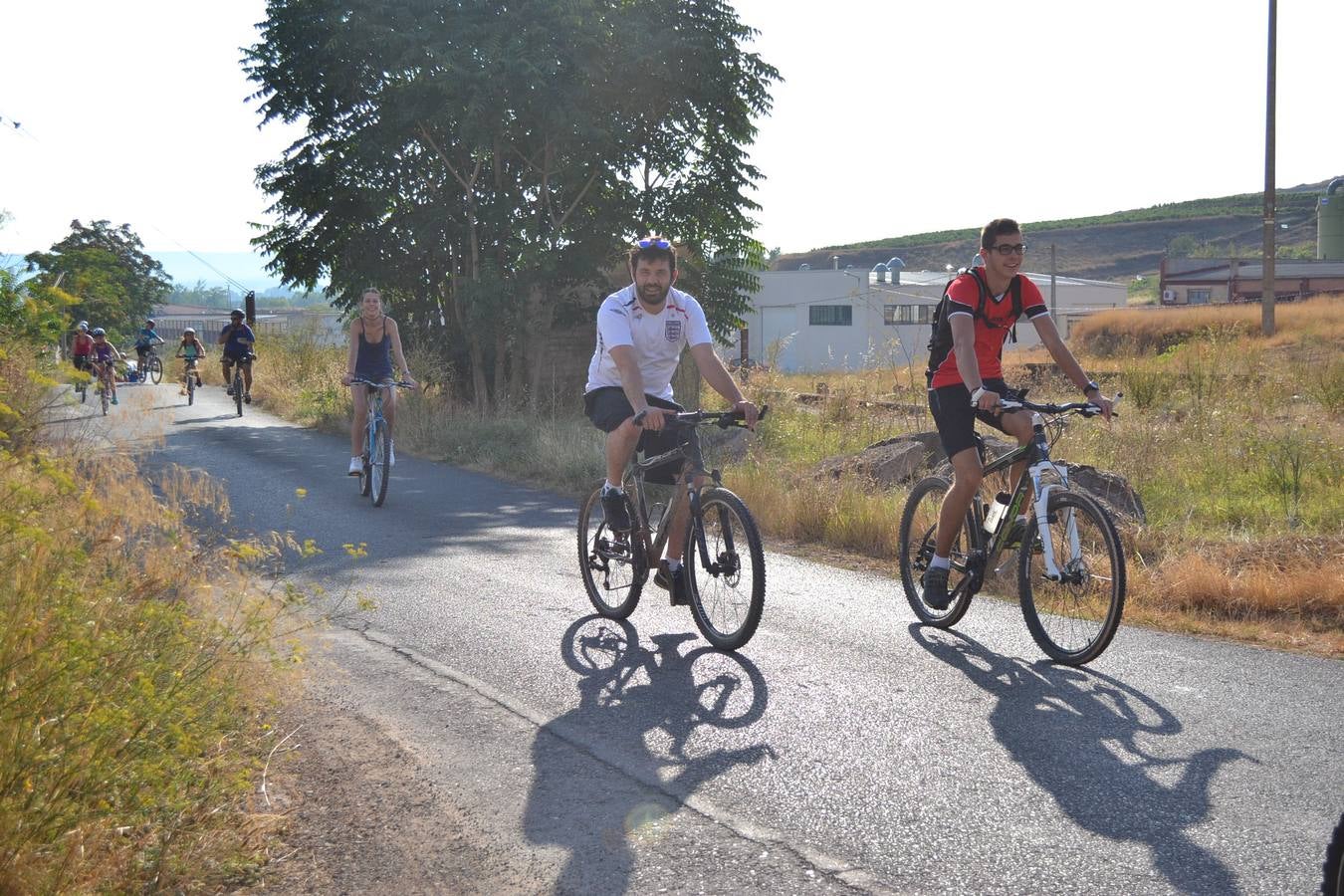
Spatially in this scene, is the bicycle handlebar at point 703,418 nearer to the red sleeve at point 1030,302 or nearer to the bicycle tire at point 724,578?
the bicycle tire at point 724,578

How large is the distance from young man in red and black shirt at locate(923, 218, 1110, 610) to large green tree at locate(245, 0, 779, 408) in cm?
1481

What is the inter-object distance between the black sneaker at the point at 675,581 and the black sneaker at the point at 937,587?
120cm

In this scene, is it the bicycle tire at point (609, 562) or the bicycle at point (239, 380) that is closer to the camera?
the bicycle tire at point (609, 562)

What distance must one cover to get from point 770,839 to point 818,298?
2758 inches

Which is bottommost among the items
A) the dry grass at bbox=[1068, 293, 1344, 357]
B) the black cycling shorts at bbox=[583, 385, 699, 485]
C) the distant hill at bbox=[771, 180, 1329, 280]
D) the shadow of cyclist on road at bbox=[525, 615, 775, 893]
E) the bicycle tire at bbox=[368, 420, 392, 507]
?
the shadow of cyclist on road at bbox=[525, 615, 775, 893]

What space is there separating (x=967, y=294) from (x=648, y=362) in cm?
158

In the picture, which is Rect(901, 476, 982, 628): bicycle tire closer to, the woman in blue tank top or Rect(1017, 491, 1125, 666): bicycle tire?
Rect(1017, 491, 1125, 666): bicycle tire

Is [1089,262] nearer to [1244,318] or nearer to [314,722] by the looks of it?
[1244,318]

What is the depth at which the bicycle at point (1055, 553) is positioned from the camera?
6.05 meters

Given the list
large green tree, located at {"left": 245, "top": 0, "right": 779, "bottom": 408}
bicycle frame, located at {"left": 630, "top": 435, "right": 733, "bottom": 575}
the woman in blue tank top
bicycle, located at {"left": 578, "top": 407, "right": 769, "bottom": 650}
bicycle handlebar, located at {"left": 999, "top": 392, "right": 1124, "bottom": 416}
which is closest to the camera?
bicycle handlebar, located at {"left": 999, "top": 392, "right": 1124, "bottom": 416}

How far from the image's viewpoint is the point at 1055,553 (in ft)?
20.5

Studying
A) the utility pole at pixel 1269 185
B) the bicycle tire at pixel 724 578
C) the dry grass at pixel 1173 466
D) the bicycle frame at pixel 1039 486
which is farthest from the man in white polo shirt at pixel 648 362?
the utility pole at pixel 1269 185

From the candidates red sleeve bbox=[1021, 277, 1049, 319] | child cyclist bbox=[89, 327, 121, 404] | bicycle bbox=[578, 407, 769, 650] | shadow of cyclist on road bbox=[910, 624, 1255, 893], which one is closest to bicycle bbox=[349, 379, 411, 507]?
bicycle bbox=[578, 407, 769, 650]

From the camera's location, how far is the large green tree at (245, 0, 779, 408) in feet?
69.3
